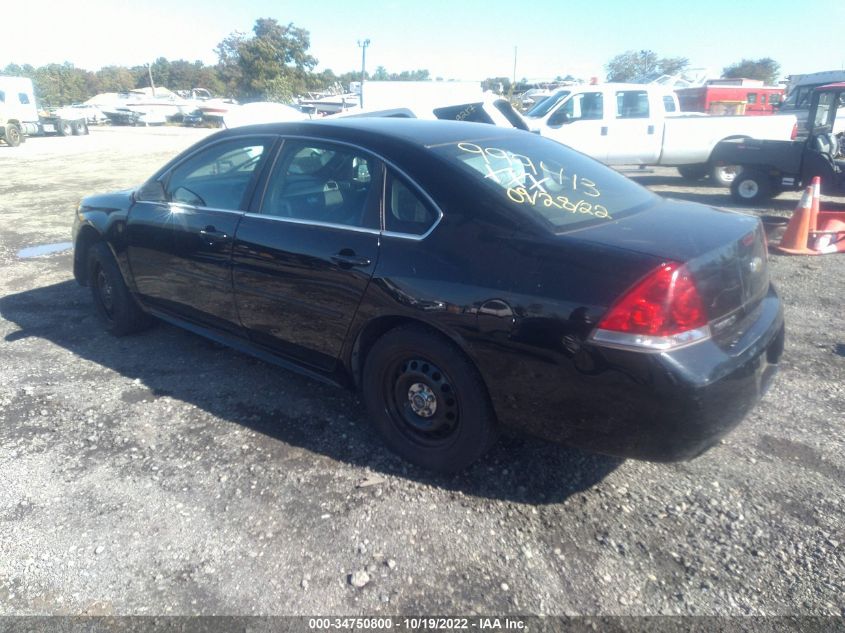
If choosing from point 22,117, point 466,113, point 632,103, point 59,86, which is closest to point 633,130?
point 632,103

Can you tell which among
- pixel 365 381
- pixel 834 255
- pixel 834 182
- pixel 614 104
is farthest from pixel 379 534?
pixel 614 104

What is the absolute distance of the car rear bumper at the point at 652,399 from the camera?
2.33m

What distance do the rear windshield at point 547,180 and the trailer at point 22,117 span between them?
28.2 meters

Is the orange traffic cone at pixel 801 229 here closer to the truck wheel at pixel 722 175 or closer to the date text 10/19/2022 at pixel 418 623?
the truck wheel at pixel 722 175

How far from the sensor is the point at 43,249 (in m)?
7.98

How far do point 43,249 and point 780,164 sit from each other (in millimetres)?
10225

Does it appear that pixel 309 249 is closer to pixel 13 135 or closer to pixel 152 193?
pixel 152 193

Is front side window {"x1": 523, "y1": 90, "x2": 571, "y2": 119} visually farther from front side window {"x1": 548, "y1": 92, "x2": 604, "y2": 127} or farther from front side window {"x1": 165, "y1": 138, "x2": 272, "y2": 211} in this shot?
front side window {"x1": 165, "y1": 138, "x2": 272, "y2": 211}

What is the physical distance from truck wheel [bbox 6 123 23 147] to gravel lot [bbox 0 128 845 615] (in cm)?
2611

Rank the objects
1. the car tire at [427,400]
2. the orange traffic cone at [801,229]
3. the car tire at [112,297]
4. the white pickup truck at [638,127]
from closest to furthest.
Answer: the car tire at [427,400] → the car tire at [112,297] → the orange traffic cone at [801,229] → the white pickup truck at [638,127]

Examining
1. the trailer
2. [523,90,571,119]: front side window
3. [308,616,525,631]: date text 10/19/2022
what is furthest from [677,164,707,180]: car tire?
the trailer

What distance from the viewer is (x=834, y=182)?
8.79 meters

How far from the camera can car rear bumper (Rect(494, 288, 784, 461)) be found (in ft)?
7.63

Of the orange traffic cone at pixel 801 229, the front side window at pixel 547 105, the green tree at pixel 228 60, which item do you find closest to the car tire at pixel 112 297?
the orange traffic cone at pixel 801 229
